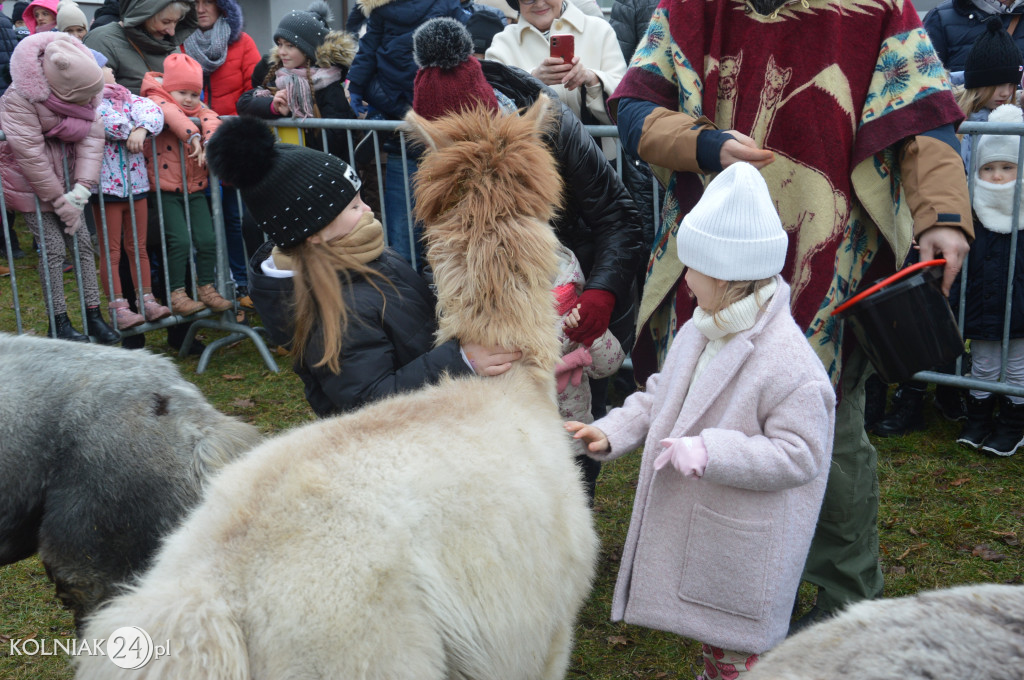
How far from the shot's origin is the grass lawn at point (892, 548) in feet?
10.7

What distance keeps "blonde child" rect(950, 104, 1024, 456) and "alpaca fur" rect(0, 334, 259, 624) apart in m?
4.14

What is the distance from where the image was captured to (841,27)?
2.62 m

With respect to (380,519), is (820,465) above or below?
below

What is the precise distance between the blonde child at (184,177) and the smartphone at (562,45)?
2881 millimetres

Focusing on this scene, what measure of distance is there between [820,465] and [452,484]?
1077 mm

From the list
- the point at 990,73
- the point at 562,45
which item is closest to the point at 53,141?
the point at 562,45

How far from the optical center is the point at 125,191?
6.18m

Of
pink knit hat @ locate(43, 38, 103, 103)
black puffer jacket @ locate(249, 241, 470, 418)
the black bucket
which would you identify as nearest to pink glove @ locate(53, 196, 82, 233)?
pink knit hat @ locate(43, 38, 103, 103)

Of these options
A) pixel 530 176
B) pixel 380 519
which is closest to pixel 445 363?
pixel 530 176

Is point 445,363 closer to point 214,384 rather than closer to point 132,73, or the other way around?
point 214,384

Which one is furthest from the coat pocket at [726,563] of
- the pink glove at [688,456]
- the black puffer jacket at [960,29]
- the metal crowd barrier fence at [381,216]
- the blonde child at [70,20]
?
the blonde child at [70,20]

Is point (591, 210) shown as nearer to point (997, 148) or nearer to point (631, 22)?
point (997, 148)

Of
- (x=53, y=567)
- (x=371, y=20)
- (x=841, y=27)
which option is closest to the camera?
(x=53, y=567)

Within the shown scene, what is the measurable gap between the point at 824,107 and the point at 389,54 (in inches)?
176
